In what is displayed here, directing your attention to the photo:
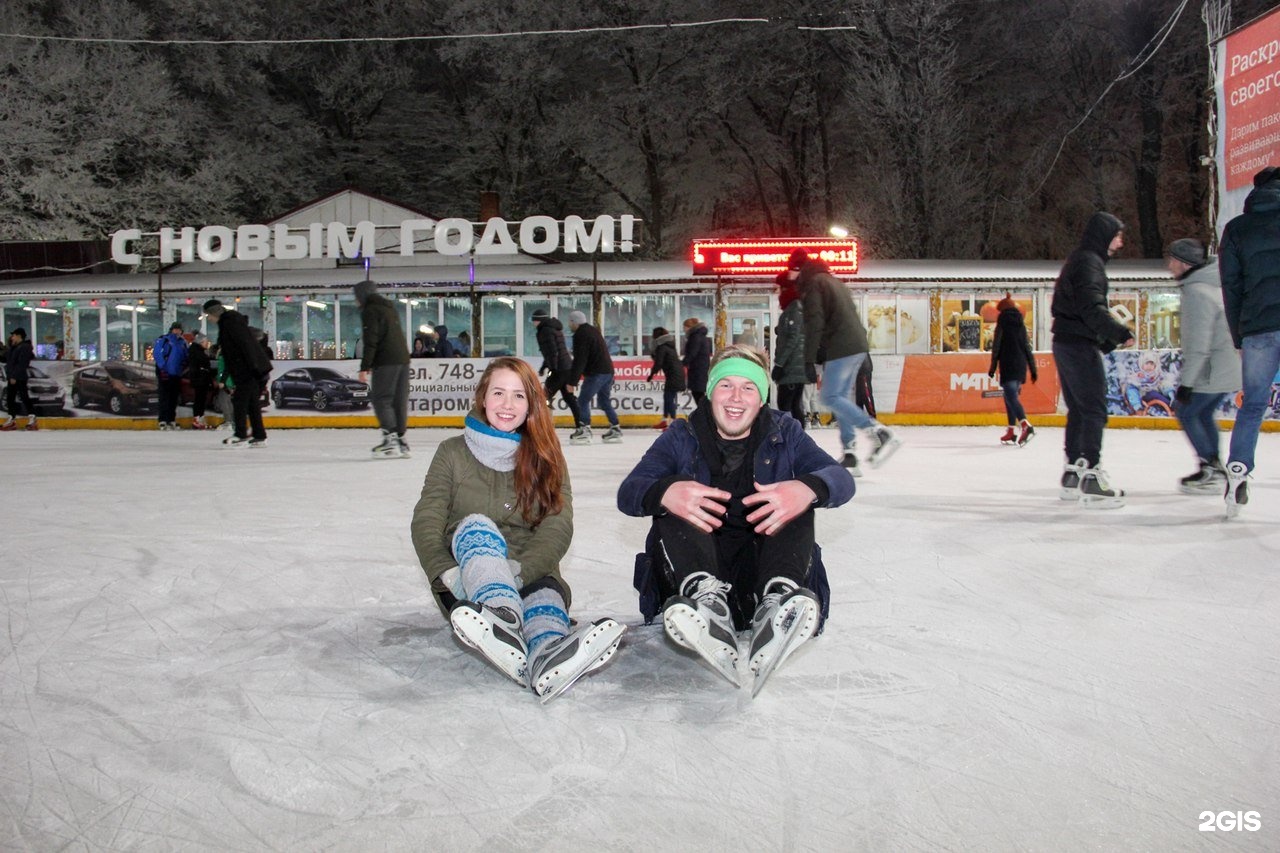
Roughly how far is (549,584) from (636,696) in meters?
0.45

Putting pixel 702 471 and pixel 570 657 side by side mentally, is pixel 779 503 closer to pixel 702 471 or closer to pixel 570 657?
pixel 702 471

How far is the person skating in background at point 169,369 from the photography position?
14.4 m

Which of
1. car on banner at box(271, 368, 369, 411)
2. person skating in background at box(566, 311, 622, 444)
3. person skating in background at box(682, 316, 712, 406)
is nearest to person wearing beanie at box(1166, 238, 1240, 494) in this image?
person skating in background at box(566, 311, 622, 444)

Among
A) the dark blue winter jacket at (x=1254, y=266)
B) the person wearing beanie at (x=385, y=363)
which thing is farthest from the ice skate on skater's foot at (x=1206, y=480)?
the person wearing beanie at (x=385, y=363)

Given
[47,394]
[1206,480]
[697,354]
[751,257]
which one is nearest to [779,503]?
[1206,480]

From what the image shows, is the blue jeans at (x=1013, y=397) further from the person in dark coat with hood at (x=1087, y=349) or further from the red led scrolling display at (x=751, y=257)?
the red led scrolling display at (x=751, y=257)

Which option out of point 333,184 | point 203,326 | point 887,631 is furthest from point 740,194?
point 887,631

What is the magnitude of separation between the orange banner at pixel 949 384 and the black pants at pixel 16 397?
40.0 feet

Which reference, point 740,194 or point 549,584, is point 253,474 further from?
point 740,194

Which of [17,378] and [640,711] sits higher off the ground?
[17,378]

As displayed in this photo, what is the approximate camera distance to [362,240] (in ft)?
60.5

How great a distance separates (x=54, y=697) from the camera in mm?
2369

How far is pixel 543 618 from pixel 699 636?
1.35ft

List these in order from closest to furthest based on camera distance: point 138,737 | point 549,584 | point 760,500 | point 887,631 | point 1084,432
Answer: point 138,737 → point 760,500 → point 549,584 → point 887,631 → point 1084,432
